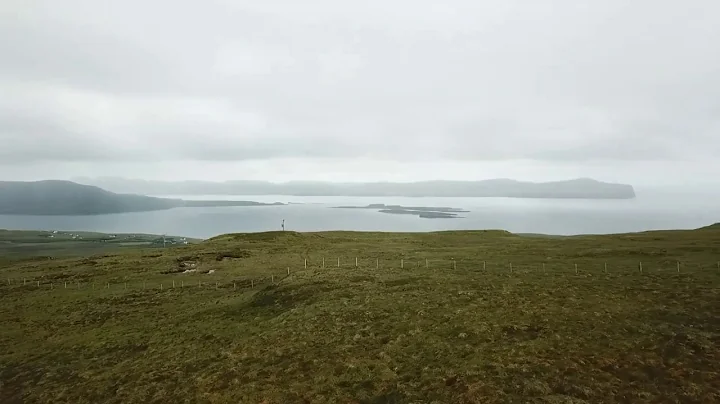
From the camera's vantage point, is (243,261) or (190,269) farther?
(243,261)

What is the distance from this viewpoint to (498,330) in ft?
88.0

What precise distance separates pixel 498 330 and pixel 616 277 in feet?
67.6

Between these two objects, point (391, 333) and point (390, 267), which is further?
point (390, 267)

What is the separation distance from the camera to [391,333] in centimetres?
2841

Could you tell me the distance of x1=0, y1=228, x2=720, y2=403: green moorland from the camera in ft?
67.3

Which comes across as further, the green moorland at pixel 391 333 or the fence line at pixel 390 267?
the fence line at pixel 390 267

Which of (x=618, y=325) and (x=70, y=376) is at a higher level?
(x=618, y=325)

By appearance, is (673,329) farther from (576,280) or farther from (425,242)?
(425,242)

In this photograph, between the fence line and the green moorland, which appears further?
the fence line

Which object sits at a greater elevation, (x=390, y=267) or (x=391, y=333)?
(x=390, y=267)

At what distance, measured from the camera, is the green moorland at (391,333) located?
20.5m

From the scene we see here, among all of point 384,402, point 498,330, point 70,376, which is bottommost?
point 70,376

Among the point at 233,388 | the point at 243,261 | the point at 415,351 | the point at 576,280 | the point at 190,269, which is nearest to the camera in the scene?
the point at 233,388

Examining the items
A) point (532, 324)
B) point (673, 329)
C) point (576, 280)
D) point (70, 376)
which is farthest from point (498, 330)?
point (70, 376)
